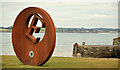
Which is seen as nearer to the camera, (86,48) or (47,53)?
(47,53)

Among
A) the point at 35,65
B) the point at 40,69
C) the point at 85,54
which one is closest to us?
the point at 40,69

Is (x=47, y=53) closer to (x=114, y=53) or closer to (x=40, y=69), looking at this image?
(x=40, y=69)

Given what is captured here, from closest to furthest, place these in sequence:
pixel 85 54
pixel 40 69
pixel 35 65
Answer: pixel 40 69 < pixel 35 65 < pixel 85 54

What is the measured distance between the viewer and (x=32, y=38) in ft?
41.8

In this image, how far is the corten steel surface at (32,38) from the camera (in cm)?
1211

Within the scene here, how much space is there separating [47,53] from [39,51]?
53cm

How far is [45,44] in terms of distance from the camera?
40.2 ft

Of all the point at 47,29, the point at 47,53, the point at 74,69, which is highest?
the point at 47,29

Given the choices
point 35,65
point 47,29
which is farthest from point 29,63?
point 47,29

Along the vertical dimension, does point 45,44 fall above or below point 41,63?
above

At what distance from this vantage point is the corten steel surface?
477 inches

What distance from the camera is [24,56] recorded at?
13.1 metres

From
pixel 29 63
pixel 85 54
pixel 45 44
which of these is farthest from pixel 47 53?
pixel 85 54

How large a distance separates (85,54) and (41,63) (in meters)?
8.98
